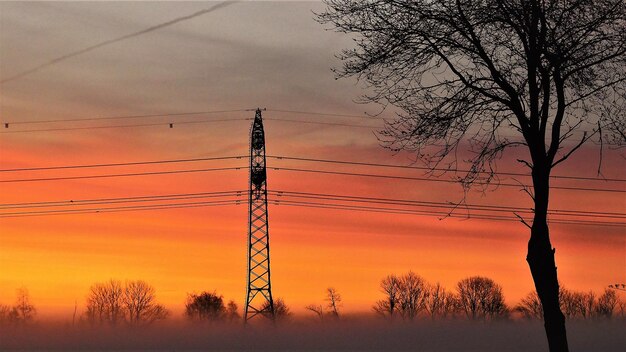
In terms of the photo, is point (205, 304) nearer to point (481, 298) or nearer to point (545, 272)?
point (481, 298)

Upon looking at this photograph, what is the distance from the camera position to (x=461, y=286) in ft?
374

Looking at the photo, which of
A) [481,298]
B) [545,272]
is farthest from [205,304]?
[545,272]

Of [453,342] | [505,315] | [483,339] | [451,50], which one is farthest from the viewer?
[505,315]

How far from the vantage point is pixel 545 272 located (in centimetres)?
2511

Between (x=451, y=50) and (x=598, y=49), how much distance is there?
4.42 metres

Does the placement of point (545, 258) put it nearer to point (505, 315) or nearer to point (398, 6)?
point (398, 6)

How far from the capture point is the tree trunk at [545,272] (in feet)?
82.4

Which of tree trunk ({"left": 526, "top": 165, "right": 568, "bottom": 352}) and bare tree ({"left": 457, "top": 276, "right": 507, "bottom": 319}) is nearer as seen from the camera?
tree trunk ({"left": 526, "top": 165, "right": 568, "bottom": 352})

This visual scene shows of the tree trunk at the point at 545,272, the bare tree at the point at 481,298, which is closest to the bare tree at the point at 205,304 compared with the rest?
the bare tree at the point at 481,298

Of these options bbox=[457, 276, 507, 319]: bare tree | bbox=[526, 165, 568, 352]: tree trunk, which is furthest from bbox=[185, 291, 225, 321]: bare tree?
bbox=[526, 165, 568, 352]: tree trunk

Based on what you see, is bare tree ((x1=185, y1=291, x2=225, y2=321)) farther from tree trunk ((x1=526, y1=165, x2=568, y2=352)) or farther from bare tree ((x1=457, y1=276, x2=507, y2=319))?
tree trunk ((x1=526, y1=165, x2=568, y2=352))

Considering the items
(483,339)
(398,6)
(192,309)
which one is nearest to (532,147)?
(398,6)

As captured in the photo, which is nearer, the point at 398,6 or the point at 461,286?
the point at 398,6

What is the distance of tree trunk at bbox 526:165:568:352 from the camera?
25125 mm
